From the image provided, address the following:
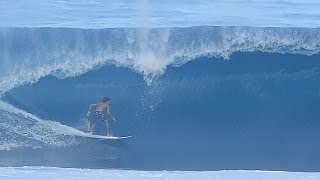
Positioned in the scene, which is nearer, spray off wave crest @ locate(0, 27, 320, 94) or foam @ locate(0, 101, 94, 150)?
spray off wave crest @ locate(0, 27, 320, 94)

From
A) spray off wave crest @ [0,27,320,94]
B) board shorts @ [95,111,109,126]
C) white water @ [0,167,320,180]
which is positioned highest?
spray off wave crest @ [0,27,320,94]

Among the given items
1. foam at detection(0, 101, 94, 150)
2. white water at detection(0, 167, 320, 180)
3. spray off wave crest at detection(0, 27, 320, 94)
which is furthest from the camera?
foam at detection(0, 101, 94, 150)

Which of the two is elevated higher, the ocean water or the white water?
the ocean water

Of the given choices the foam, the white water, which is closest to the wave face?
the foam

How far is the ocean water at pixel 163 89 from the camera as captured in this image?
257 inches

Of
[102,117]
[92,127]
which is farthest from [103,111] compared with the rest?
[92,127]

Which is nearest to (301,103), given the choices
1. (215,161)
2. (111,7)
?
(215,161)

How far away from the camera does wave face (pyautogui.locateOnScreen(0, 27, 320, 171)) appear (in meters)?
6.54

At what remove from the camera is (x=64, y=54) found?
6.70 meters

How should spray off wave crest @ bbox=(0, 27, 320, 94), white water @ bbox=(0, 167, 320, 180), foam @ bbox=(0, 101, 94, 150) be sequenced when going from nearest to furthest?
white water @ bbox=(0, 167, 320, 180), spray off wave crest @ bbox=(0, 27, 320, 94), foam @ bbox=(0, 101, 94, 150)

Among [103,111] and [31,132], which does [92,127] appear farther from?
[31,132]

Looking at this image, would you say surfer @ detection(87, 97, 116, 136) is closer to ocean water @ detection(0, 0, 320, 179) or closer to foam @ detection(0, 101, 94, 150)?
ocean water @ detection(0, 0, 320, 179)

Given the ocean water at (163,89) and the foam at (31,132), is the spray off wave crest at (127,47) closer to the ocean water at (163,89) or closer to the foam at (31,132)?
the ocean water at (163,89)

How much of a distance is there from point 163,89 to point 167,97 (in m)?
0.08
